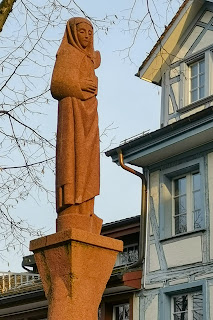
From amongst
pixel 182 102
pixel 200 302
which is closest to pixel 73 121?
pixel 200 302

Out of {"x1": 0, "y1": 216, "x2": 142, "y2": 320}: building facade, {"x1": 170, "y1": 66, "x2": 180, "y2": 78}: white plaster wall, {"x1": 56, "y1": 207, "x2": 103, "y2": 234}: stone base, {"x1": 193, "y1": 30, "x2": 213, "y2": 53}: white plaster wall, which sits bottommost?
{"x1": 56, "y1": 207, "x2": 103, "y2": 234}: stone base

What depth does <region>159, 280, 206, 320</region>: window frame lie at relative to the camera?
15.2 metres

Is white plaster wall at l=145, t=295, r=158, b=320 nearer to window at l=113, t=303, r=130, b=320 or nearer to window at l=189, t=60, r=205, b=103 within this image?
window at l=113, t=303, r=130, b=320

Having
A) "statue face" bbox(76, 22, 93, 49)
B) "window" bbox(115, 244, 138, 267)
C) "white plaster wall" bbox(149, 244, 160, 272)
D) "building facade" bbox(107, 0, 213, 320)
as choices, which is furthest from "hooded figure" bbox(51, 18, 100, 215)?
"window" bbox(115, 244, 138, 267)

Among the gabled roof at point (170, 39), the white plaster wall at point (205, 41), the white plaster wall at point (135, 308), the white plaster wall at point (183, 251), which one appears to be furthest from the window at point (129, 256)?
the white plaster wall at point (205, 41)

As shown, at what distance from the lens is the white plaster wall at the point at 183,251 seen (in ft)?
51.3

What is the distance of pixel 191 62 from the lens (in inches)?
712

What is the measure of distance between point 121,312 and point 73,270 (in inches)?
422

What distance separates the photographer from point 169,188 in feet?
56.4

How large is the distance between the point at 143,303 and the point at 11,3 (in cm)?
931

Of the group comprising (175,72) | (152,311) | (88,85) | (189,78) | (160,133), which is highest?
(175,72)

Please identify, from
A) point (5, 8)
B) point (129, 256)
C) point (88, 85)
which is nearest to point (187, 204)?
point (129, 256)

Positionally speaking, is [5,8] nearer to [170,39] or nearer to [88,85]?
[88,85]

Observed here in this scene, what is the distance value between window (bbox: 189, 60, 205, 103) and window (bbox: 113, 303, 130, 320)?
516 centimetres
